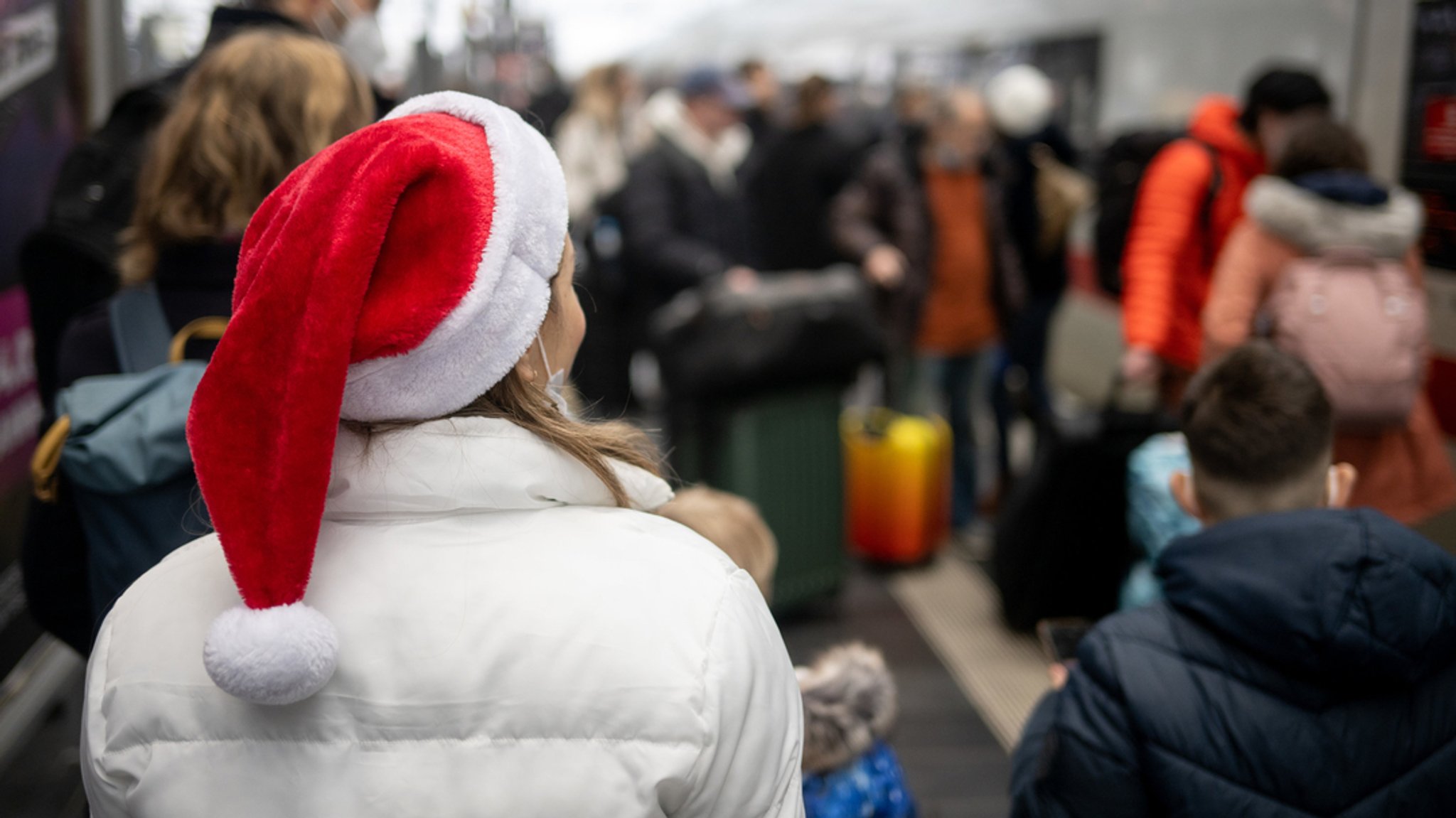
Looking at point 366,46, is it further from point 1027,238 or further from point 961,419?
point 1027,238

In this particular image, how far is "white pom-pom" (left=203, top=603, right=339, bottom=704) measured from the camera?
923 millimetres

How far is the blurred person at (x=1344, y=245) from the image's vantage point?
287 centimetres

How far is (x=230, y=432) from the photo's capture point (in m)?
0.98

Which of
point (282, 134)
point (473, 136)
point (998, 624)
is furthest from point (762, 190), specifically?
point (473, 136)

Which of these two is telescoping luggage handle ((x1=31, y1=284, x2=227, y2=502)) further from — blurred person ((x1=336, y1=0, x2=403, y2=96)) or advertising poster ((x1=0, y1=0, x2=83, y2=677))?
advertising poster ((x1=0, y1=0, x2=83, y2=677))

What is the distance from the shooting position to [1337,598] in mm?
1474

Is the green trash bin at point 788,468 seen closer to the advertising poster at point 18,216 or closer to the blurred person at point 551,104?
the advertising poster at point 18,216

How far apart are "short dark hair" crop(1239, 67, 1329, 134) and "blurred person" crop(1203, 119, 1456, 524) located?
1.39 feet

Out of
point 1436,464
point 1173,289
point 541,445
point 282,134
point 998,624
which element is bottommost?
point 998,624

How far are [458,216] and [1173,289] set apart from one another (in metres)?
3.14

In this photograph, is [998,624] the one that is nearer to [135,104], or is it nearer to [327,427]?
[135,104]

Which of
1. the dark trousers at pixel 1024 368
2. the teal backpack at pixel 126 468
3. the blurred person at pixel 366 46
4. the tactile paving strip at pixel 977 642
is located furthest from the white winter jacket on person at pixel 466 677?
the dark trousers at pixel 1024 368

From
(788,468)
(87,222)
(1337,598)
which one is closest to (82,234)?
(87,222)

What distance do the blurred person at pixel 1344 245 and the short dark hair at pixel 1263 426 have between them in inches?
43.9
